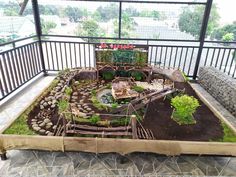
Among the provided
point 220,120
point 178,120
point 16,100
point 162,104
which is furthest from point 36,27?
point 220,120

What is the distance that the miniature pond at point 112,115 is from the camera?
2232 millimetres

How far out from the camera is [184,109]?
7.98 ft

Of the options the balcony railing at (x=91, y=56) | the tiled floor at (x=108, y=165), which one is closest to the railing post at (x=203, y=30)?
the balcony railing at (x=91, y=56)

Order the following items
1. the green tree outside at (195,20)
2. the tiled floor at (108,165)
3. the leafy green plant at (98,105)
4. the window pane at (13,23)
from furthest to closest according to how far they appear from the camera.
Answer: the green tree outside at (195,20)
the window pane at (13,23)
the leafy green plant at (98,105)
the tiled floor at (108,165)

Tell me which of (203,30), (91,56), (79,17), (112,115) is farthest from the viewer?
(91,56)

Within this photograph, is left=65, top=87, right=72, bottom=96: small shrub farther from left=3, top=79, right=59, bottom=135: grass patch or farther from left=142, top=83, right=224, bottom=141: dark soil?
left=142, top=83, right=224, bottom=141: dark soil

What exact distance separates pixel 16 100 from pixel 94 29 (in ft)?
7.54

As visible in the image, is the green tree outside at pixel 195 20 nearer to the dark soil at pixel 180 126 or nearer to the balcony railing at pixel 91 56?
the balcony railing at pixel 91 56

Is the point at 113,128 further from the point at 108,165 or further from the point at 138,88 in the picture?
the point at 138,88

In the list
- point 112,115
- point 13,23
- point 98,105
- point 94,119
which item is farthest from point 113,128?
point 13,23

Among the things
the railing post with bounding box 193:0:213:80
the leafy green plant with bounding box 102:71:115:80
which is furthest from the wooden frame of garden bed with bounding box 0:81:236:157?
the railing post with bounding box 193:0:213:80

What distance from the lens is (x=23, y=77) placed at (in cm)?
396

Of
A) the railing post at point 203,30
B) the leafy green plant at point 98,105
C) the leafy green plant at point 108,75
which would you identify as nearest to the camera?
the leafy green plant at point 98,105

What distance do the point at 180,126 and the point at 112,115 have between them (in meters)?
0.93
